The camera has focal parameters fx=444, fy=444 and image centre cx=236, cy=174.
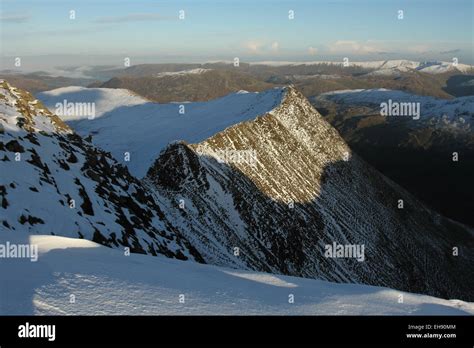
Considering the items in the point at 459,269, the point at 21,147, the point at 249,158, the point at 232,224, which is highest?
the point at 21,147

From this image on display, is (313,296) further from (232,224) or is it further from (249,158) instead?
(249,158)

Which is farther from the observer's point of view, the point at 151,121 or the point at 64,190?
the point at 151,121

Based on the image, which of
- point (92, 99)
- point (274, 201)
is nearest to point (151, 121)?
point (92, 99)

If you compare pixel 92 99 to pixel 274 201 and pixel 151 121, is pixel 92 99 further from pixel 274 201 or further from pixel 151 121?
pixel 274 201

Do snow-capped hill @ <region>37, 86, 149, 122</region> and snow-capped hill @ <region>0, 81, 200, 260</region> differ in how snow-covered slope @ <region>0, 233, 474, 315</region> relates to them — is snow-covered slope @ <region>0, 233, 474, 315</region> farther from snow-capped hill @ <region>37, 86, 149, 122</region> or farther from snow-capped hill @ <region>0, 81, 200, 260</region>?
snow-capped hill @ <region>37, 86, 149, 122</region>

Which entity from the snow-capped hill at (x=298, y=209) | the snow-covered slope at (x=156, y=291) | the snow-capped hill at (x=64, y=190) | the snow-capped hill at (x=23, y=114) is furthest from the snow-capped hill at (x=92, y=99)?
the snow-covered slope at (x=156, y=291)
